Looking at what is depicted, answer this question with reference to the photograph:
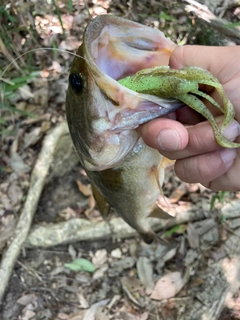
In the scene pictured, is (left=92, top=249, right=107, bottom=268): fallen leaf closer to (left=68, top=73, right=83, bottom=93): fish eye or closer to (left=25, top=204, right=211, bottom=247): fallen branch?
(left=25, top=204, right=211, bottom=247): fallen branch

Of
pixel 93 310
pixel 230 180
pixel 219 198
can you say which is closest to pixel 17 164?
pixel 93 310

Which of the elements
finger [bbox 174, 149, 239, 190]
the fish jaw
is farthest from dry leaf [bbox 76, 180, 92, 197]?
finger [bbox 174, 149, 239, 190]

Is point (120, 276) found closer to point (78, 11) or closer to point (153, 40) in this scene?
point (153, 40)

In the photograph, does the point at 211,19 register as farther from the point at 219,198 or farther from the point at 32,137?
the point at 32,137

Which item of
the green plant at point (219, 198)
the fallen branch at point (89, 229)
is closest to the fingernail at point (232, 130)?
the green plant at point (219, 198)

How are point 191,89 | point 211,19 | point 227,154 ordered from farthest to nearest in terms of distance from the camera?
point 211,19 < point 227,154 < point 191,89

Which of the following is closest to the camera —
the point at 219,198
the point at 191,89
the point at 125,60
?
the point at 191,89

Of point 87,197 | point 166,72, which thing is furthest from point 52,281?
point 166,72
